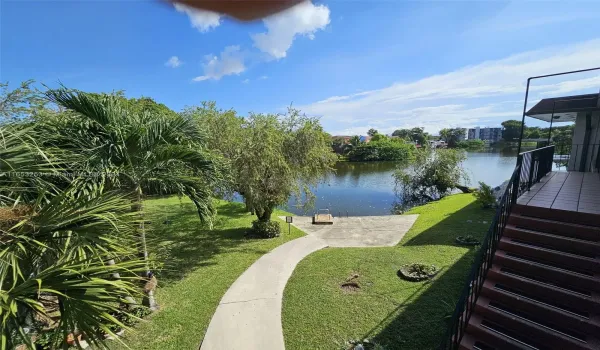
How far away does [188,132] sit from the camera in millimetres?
5707

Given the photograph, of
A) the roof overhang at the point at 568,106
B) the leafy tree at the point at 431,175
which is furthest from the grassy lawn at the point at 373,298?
the leafy tree at the point at 431,175

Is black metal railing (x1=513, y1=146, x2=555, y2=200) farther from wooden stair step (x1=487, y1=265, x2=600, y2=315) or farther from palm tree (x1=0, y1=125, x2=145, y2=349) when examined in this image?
palm tree (x1=0, y1=125, x2=145, y2=349)

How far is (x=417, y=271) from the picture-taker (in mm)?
6734

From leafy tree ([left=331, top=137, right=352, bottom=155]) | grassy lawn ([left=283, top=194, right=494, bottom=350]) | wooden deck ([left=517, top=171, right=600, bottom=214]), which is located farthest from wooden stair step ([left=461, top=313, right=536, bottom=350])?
leafy tree ([left=331, top=137, right=352, bottom=155])

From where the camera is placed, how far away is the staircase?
3.05 metres

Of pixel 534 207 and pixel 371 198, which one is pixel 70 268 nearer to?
pixel 534 207

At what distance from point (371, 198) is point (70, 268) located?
2258 cm

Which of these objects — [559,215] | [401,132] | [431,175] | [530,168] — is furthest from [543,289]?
[401,132]

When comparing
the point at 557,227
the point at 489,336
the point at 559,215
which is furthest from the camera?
the point at 559,215

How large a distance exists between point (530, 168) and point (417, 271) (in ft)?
11.2

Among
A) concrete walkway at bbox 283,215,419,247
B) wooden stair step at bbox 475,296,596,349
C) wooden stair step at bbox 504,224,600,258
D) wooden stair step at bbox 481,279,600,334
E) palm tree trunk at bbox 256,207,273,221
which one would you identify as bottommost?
concrete walkway at bbox 283,215,419,247

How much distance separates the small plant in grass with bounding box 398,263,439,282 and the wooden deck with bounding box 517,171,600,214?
2825 millimetres

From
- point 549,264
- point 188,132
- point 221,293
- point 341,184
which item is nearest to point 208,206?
point 188,132

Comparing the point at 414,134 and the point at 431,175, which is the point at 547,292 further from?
the point at 414,134
